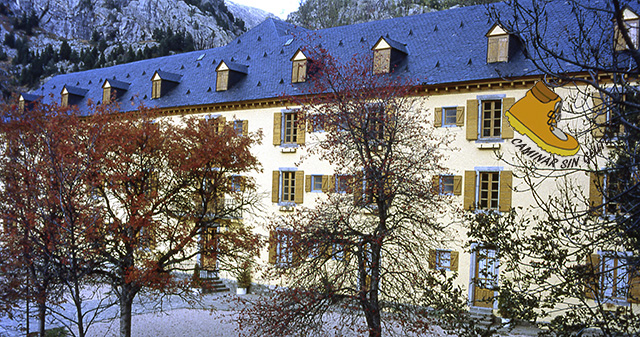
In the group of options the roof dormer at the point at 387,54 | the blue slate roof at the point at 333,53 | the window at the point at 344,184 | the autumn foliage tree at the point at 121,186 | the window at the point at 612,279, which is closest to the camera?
the window at the point at 612,279

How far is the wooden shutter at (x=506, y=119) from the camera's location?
64.5ft

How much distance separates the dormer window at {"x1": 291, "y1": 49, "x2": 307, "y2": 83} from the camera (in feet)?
83.8

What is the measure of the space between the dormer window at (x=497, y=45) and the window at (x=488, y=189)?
4236 mm

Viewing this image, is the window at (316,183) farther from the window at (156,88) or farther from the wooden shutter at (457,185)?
the window at (156,88)

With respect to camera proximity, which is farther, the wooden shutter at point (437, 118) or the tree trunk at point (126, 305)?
the wooden shutter at point (437, 118)

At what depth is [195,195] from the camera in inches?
711

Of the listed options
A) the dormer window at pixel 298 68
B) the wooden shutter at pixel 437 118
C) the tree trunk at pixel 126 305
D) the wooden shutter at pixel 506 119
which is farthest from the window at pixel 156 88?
the wooden shutter at pixel 506 119

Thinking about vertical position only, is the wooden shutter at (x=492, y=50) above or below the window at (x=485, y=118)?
above

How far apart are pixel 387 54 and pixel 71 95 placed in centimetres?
2522

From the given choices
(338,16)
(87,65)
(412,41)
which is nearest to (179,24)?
(87,65)

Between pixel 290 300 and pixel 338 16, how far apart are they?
62.8 m

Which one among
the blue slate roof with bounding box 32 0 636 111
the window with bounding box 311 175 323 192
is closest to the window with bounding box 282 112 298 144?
the blue slate roof with bounding box 32 0 636 111

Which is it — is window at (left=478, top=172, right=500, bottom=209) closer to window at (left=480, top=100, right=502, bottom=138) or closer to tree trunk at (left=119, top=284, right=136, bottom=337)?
window at (left=480, top=100, right=502, bottom=138)

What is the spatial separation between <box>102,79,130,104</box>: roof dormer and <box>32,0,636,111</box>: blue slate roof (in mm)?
571
